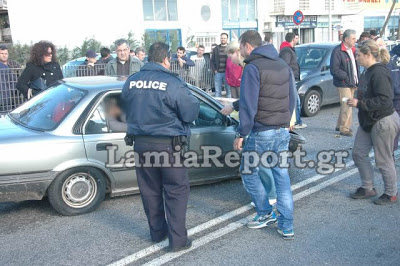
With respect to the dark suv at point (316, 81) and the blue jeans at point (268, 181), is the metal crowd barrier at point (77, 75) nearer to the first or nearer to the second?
the dark suv at point (316, 81)

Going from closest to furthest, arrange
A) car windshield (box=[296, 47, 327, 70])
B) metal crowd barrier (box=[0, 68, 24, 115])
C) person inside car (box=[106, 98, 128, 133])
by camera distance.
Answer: person inside car (box=[106, 98, 128, 133]) < metal crowd barrier (box=[0, 68, 24, 115]) < car windshield (box=[296, 47, 327, 70])

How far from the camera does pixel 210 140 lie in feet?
17.6

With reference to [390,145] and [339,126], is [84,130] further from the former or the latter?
[339,126]

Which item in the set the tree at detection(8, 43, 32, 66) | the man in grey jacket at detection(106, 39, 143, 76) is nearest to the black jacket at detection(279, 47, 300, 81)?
the man in grey jacket at detection(106, 39, 143, 76)

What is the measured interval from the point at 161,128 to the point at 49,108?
1800 millimetres

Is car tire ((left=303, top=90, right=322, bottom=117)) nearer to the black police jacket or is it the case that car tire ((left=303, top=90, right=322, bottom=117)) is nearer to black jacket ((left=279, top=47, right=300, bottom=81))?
black jacket ((left=279, top=47, right=300, bottom=81))

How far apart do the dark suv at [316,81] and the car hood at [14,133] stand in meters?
6.69

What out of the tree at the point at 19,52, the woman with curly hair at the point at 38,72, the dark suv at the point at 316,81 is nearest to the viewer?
the woman with curly hair at the point at 38,72

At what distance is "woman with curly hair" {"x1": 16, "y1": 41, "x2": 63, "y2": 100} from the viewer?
23.6 feet

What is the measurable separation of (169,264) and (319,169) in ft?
10.7

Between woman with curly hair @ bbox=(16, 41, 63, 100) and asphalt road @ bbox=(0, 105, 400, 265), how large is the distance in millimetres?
2510

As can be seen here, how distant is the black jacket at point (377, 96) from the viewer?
4711 millimetres

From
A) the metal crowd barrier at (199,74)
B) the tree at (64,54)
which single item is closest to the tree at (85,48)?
the tree at (64,54)

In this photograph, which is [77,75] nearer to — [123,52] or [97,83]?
[123,52]
